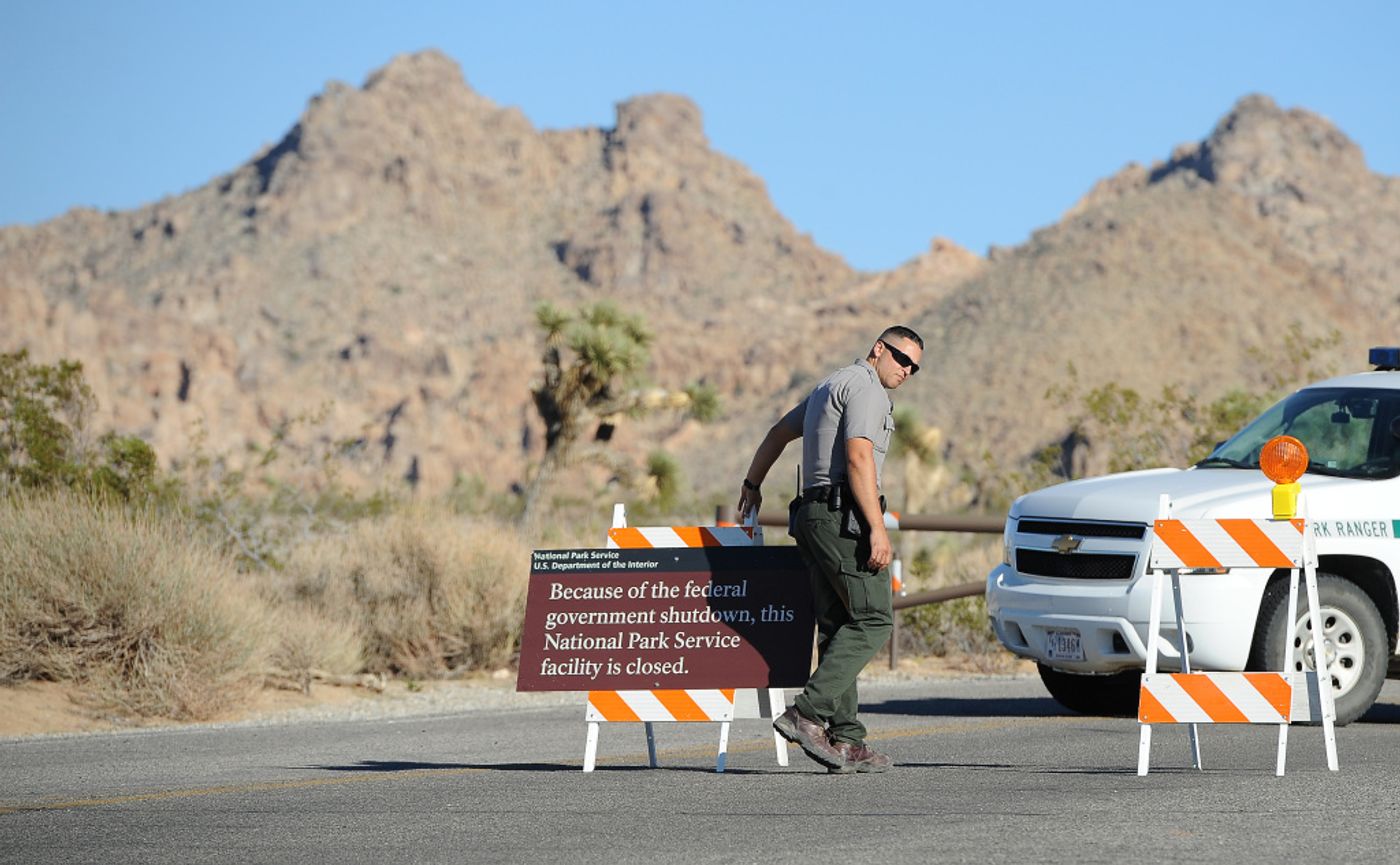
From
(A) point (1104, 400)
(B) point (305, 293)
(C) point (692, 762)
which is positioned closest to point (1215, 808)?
(C) point (692, 762)

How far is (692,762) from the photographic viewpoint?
10.1 meters

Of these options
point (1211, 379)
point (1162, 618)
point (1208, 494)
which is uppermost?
point (1211, 379)

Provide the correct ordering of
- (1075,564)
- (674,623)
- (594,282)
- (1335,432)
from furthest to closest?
(594,282) < (1335,432) < (1075,564) < (674,623)

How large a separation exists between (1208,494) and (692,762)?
3670 millimetres

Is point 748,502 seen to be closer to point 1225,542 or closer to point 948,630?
point 1225,542

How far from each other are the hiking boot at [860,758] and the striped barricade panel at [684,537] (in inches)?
46.2

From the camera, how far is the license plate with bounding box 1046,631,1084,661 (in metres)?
11.7

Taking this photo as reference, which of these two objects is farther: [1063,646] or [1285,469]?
[1063,646]

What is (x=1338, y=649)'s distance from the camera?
1140cm

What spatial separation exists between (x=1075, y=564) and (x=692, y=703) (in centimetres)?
344

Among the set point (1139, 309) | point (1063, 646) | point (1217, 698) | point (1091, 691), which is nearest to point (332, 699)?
point (1091, 691)

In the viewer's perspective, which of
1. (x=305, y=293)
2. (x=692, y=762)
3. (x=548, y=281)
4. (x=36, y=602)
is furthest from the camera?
(x=548, y=281)

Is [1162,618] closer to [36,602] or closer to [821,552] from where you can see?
[821,552]

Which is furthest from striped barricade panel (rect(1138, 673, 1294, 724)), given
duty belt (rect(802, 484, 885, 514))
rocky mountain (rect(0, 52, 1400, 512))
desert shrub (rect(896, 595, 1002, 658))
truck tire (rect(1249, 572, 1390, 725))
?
rocky mountain (rect(0, 52, 1400, 512))
